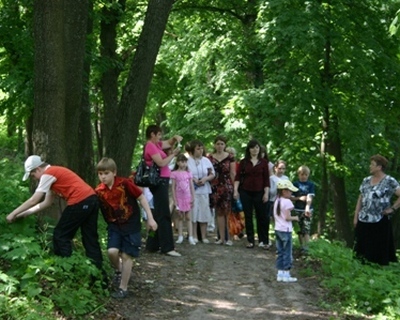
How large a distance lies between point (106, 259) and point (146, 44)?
338 cm

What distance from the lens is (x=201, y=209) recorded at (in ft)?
44.0

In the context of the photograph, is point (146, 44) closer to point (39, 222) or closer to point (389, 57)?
point (39, 222)

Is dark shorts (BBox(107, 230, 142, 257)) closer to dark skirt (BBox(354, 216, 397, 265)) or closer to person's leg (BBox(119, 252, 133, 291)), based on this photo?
person's leg (BBox(119, 252, 133, 291))

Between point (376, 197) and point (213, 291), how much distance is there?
369 cm

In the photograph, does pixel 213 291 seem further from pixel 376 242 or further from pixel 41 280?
pixel 376 242

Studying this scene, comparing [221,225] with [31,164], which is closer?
[31,164]

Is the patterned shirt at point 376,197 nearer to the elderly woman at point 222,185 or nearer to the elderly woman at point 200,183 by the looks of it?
the elderly woman at point 222,185

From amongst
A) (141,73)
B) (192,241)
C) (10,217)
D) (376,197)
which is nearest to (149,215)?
(10,217)

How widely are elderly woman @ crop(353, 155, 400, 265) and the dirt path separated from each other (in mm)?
1317

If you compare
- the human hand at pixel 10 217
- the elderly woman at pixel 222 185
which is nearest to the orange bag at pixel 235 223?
the elderly woman at pixel 222 185

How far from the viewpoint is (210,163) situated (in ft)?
44.3

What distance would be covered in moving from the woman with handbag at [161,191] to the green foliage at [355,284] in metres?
2.33

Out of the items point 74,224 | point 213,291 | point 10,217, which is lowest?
point 213,291

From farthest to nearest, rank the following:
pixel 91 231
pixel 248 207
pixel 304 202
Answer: pixel 248 207
pixel 304 202
pixel 91 231
